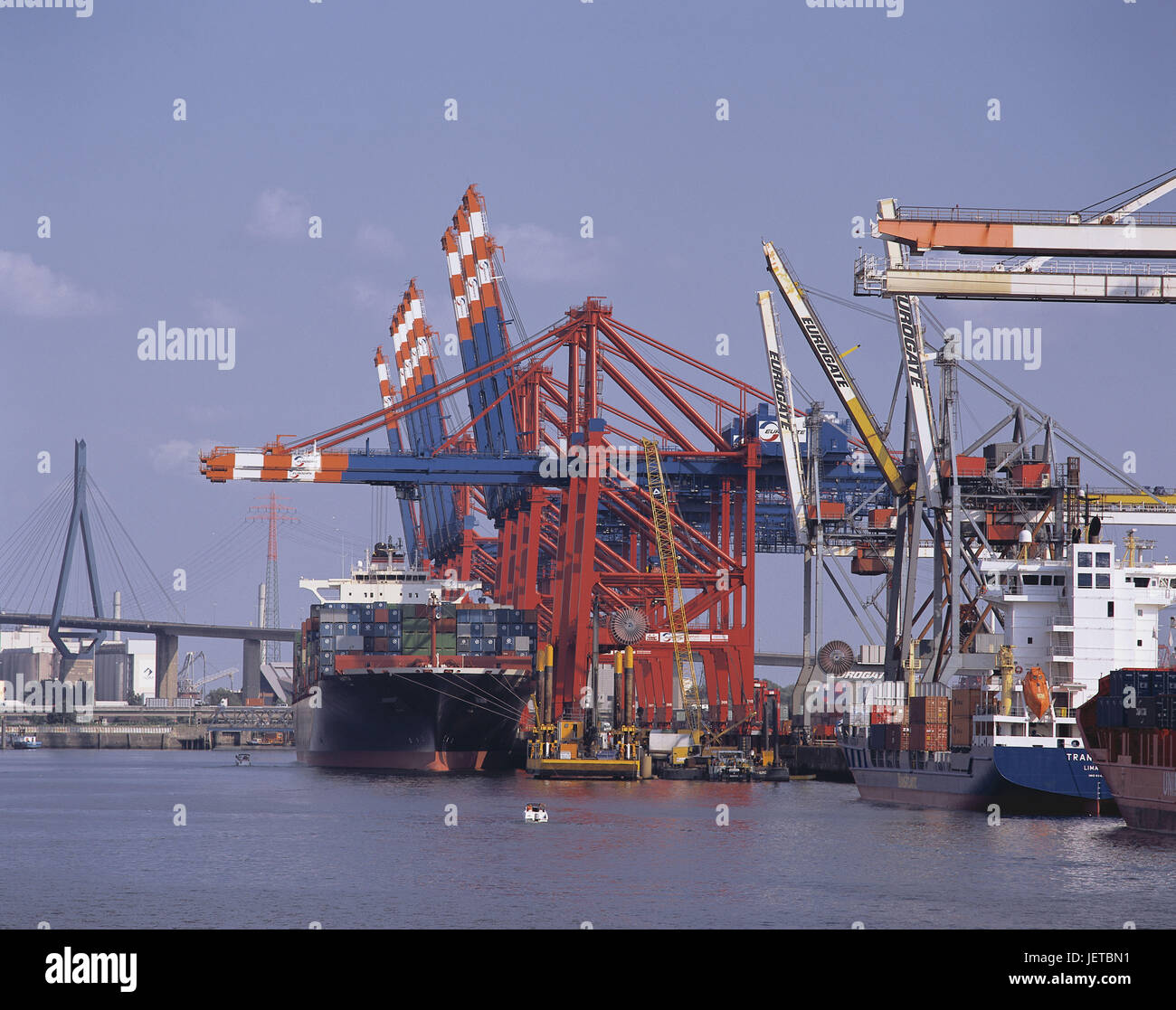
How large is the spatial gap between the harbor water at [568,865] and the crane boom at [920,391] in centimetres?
1437

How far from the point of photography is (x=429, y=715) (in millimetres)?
86375

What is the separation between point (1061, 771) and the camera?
2105 inches

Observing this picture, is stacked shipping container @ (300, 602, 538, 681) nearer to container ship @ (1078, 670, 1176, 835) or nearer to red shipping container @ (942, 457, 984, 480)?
red shipping container @ (942, 457, 984, 480)

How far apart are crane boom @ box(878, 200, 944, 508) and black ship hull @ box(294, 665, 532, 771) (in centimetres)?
2789

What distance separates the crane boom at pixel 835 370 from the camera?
7412 cm

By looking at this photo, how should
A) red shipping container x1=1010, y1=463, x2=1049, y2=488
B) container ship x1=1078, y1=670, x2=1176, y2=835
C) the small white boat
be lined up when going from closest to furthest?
container ship x1=1078, y1=670, x2=1176, y2=835
the small white boat
red shipping container x1=1010, y1=463, x2=1049, y2=488

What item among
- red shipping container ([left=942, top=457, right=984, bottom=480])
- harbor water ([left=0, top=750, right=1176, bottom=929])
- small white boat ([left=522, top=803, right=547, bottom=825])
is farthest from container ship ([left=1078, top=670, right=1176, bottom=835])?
red shipping container ([left=942, top=457, right=984, bottom=480])

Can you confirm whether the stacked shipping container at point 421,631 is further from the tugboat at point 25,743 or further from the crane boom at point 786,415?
the tugboat at point 25,743

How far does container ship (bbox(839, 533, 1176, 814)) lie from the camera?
5378cm

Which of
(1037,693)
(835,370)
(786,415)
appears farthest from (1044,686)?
(786,415)

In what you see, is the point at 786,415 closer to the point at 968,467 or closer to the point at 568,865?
the point at 968,467

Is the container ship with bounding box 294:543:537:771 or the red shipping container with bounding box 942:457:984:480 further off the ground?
the red shipping container with bounding box 942:457:984:480

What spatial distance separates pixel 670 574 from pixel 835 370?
572 inches
